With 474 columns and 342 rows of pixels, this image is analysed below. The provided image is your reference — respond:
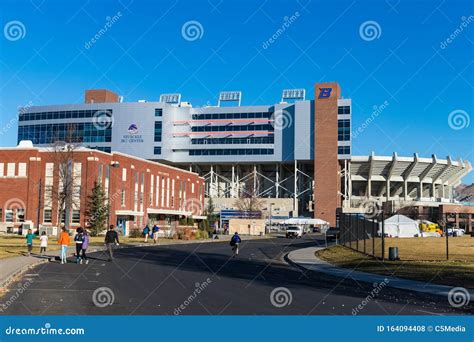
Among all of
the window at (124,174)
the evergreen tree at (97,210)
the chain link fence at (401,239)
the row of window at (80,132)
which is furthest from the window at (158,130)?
the chain link fence at (401,239)

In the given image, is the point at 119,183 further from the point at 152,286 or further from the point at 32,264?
the point at 152,286

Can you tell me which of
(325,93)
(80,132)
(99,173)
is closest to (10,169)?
(99,173)

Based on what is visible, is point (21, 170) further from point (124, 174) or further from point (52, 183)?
point (124, 174)

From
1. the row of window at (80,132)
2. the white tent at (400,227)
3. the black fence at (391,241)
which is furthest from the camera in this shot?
the row of window at (80,132)

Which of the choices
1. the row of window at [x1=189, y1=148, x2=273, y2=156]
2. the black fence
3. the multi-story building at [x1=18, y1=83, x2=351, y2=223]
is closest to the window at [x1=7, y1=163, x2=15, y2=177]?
the black fence

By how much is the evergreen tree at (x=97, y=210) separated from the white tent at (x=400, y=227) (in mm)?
29360

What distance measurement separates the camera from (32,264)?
2486 cm

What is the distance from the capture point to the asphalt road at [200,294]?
12.1 meters

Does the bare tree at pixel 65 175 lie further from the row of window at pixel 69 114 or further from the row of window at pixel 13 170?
the row of window at pixel 69 114

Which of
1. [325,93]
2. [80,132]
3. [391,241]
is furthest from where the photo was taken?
[80,132]

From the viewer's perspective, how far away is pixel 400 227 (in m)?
56.6

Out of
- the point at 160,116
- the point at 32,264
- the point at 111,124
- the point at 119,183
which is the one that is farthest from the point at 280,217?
the point at 32,264

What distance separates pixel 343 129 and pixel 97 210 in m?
68.3

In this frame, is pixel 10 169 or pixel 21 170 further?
Answer: pixel 10 169
